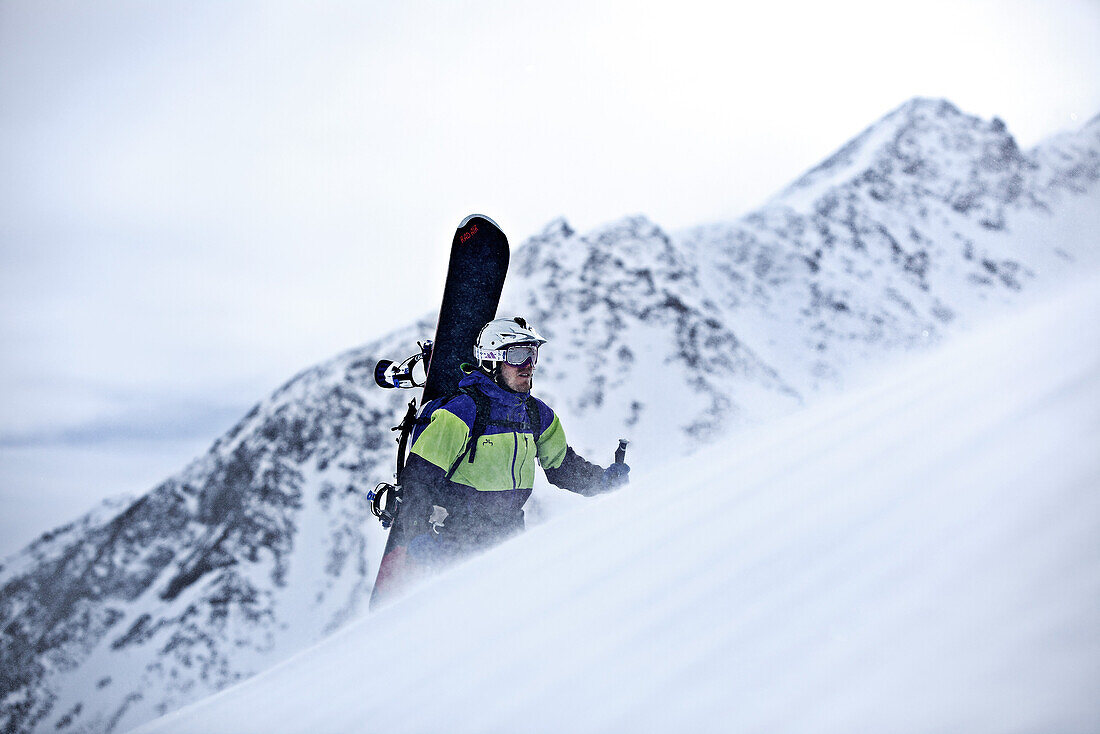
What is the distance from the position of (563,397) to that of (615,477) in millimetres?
51070

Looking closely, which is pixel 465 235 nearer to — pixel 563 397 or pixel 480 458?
pixel 480 458

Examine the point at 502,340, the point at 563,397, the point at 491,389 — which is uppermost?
the point at 563,397

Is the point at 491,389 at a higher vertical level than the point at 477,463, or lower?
higher

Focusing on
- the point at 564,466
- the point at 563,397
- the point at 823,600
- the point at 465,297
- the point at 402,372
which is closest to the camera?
the point at 823,600

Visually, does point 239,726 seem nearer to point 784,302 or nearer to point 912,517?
point 912,517

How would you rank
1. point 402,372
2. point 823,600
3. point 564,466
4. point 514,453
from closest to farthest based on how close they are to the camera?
point 823,600
point 514,453
point 564,466
point 402,372

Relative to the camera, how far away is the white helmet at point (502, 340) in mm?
4426

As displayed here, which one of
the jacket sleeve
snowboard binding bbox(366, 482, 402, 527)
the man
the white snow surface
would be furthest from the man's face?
the white snow surface

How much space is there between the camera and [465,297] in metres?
6.20

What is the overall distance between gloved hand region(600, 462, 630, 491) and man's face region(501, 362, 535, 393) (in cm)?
90

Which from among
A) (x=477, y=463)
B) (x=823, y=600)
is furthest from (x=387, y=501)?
(x=823, y=600)

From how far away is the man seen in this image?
4285 mm

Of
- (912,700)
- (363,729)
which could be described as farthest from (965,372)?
(363,729)

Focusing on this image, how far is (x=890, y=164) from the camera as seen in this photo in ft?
306
